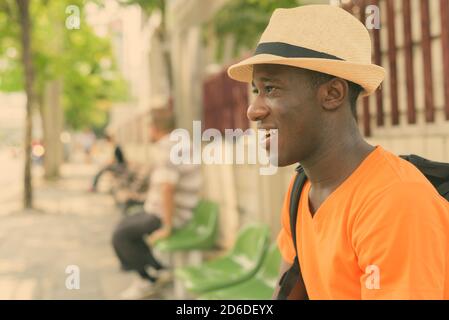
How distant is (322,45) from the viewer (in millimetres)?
1684

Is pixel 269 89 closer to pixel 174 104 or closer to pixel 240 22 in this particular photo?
pixel 240 22

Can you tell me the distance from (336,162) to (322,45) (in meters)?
0.32

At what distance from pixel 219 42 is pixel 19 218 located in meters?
5.32

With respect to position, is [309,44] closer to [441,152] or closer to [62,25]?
[441,152]

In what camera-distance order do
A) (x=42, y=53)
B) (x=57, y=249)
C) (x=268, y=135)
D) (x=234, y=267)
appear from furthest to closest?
(x=42, y=53)
(x=57, y=249)
(x=234, y=267)
(x=268, y=135)

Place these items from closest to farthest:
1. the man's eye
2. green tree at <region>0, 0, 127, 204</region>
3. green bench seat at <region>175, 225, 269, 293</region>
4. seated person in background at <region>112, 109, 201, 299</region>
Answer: the man's eye
green bench seat at <region>175, 225, 269, 293</region>
seated person in background at <region>112, 109, 201, 299</region>
green tree at <region>0, 0, 127, 204</region>

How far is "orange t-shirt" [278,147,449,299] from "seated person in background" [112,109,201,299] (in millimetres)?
4545

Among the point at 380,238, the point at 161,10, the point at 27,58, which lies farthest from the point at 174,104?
the point at 380,238

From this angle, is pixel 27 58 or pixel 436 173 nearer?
pixel 436 173

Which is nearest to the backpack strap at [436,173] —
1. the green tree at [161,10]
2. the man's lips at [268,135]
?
the man's lips at [268,135]

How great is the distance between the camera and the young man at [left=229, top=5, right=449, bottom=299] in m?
1.45

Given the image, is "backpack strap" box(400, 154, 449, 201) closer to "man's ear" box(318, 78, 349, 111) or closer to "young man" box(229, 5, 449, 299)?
"young man" box(229, 5, 449, 299)

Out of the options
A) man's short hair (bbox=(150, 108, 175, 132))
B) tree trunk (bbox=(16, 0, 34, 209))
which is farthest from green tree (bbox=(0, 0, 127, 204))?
man's short hair (bbox=(150, 108, 175, 132))

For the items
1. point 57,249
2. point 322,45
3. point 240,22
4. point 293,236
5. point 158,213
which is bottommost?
point 57,249
